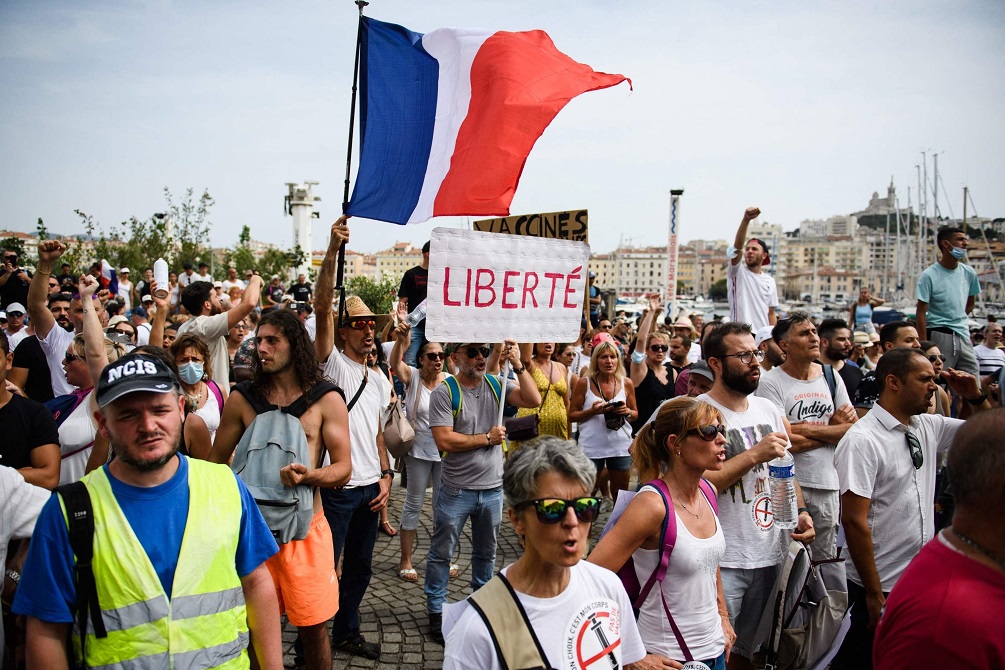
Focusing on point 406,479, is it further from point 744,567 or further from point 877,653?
point 877,653

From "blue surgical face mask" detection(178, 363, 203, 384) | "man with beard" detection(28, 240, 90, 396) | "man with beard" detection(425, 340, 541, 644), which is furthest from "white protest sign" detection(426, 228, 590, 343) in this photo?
"man with beard" detection(28, 240, 90, 396)

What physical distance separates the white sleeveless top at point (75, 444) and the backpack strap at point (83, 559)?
6.71ft

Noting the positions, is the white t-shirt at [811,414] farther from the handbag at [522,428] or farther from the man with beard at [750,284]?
the man with beard at [750,284]

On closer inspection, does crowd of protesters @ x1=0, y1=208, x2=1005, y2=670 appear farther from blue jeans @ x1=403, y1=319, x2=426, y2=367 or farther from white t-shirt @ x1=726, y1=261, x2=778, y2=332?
blue jeans @ x1=403, y1=319, x2=426, y2=367

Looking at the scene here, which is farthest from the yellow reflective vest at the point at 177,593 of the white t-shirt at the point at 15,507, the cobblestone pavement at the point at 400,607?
the cobblestone pavement at the point at 400,607

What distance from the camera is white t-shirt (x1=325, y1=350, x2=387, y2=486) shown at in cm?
476

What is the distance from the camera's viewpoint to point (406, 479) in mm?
6531

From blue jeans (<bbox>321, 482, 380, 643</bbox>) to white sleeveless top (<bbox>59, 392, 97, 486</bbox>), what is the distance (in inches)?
54.4

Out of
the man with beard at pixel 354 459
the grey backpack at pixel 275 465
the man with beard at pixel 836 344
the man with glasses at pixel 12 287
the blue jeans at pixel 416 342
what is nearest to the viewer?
the grey backpack at pixel 275 465

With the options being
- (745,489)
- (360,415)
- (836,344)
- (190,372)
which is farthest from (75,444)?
(836,344)

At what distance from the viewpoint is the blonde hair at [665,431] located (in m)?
3.22

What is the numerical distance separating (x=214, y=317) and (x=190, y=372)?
4.66 ft

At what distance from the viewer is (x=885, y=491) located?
12.8 ft

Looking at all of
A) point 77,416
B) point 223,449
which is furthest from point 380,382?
point 77,416
